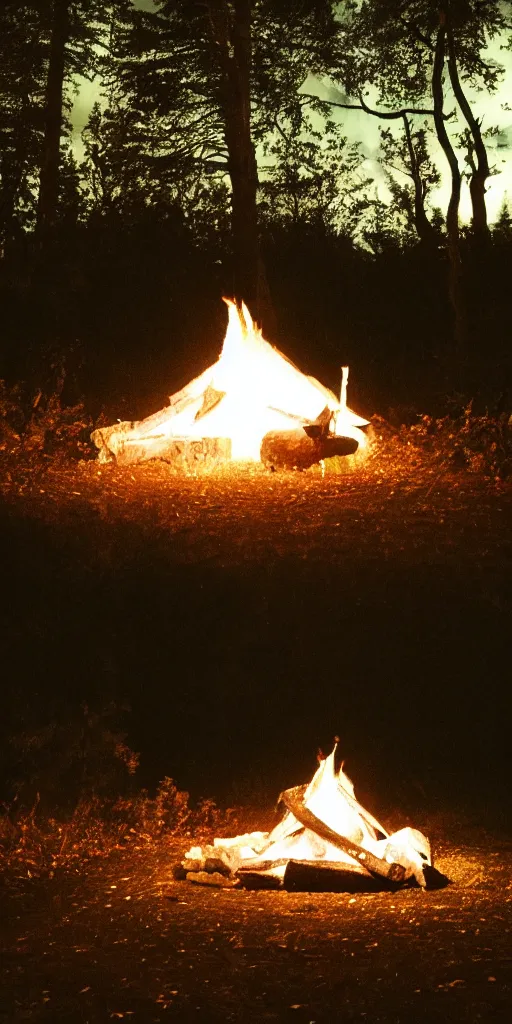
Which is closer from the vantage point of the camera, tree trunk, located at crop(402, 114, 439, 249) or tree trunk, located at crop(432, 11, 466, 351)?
tree trunk, located at crop(432, 11, 466, 351)

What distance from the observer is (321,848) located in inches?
224

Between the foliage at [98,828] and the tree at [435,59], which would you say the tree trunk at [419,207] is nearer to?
the tree at [435,59]

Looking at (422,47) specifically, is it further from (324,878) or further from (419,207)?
(324,878)

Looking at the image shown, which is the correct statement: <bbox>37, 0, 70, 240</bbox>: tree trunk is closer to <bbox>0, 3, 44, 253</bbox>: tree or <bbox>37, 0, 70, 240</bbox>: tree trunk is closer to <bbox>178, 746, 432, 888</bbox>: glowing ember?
<bbox>0, 3, 44, 253</bbox>: tree

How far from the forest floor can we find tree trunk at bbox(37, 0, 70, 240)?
9.96 metres

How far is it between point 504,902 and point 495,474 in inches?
254

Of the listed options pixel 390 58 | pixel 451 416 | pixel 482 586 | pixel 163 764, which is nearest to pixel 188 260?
pixel 390 58

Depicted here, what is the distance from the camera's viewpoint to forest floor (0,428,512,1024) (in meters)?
4.29

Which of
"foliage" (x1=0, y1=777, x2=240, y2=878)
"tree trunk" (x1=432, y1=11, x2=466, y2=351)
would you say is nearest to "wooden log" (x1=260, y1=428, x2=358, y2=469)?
"tree trunk" (x1=432, y1=11, x2=466, y2=351)

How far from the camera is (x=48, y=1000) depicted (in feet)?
13.5

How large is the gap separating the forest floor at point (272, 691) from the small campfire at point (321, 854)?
0.12 meters

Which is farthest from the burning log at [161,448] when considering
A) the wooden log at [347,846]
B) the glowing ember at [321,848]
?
the wooden log at [347,846]

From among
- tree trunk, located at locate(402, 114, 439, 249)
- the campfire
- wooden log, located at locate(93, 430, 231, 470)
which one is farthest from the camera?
tree trunk, located at locate(402, 114, 439, 249)

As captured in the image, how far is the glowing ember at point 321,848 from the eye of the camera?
5.45 metres
